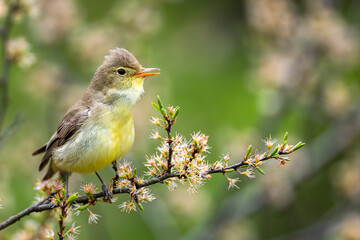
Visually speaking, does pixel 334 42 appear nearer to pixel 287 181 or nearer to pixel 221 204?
pixel 287 181

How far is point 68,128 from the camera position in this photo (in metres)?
3.76

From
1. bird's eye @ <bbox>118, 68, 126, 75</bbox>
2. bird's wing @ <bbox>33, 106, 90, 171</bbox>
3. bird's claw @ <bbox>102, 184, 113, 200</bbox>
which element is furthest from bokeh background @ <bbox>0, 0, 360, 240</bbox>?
bird's claw @ <bbox>102, 184, 113, 200</bbox>

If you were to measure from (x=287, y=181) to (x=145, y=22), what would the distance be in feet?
7.26

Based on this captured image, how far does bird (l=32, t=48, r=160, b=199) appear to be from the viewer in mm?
3533

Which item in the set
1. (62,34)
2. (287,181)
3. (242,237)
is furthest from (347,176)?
(62,34)

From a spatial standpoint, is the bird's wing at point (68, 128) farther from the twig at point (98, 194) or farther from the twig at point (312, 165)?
the twig at point (312, 165)

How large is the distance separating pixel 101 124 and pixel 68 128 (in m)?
0.29

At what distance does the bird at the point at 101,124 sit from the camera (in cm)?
353

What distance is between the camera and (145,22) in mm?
5230

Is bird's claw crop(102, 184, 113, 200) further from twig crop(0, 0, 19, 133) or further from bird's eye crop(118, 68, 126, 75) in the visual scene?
bird's eye crop(118, 68, 126, 75)

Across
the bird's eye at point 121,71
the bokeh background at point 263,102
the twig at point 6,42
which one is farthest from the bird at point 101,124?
the bokeh background at point 263,102

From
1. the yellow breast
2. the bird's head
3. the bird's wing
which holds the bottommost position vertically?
the yellow breast

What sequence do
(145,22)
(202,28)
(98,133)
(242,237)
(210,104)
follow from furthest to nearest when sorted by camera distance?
(202,28) → (210,104) → (242,237) → (145,22) → (98,133)

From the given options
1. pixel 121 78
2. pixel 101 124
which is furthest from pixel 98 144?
pixel 121 78
